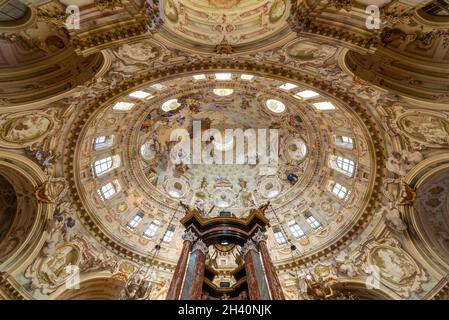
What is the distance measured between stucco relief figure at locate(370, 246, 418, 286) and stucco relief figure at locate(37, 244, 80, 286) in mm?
18511

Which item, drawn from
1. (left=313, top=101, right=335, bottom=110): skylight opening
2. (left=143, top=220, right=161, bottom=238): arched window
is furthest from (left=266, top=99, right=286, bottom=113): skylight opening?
(left=143, top=220, right=161, bottom=238): arched window

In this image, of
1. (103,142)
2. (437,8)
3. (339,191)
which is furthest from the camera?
(339,191)

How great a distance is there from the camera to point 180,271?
14.3 meters

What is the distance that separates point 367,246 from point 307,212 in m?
5.63

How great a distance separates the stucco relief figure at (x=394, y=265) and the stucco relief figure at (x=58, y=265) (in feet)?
60.7

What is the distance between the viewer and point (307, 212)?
78.9 ft

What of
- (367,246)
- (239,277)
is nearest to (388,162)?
(367,246)

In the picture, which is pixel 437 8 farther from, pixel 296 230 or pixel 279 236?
pixel 279 236

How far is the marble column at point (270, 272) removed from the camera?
1273cm

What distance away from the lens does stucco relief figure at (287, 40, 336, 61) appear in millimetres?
12384

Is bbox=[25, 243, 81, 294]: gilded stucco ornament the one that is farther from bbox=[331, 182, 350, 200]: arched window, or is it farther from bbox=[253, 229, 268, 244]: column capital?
bbox=[331, 182, 350, 200]: arched window

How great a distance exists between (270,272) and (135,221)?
1293 centimetres

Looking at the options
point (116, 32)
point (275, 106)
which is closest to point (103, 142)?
point (116, 32)

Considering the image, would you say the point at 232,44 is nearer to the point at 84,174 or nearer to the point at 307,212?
the point at 84,174
